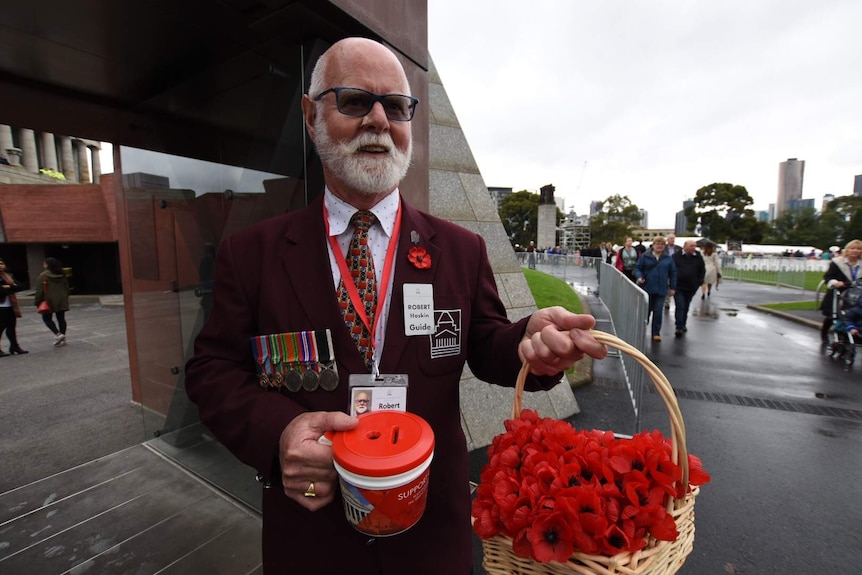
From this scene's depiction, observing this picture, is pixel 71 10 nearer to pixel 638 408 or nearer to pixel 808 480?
pixel 638 408

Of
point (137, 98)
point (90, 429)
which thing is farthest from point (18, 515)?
point (137, 98)

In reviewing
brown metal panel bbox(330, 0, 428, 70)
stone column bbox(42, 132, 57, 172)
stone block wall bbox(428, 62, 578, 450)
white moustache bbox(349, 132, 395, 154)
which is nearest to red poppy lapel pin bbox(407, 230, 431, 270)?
white moustache bbox(349, 132, 395, 154)

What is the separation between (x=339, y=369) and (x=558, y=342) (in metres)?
0.66

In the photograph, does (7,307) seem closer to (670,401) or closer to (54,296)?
(54,296)

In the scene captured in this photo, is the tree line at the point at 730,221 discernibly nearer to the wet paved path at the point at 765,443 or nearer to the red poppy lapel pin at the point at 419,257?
the wet paved path at the point at 765,443

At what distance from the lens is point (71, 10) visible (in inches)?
85.3

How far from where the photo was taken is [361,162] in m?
1.38

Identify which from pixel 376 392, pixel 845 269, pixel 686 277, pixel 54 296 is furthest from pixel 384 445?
pixel 54 296

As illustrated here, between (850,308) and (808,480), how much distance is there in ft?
15.6

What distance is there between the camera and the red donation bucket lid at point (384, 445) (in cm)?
84

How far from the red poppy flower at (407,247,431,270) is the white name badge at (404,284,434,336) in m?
0.07

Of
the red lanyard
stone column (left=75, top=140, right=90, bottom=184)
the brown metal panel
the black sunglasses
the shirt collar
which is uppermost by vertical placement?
stone column (left=75, top=140, right=90, bottom=184)

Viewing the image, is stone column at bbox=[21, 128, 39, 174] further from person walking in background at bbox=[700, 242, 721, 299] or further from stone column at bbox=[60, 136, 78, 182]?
person walking in background at bbox=[700, 242, 721, 299]

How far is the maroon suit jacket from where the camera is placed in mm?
1262
